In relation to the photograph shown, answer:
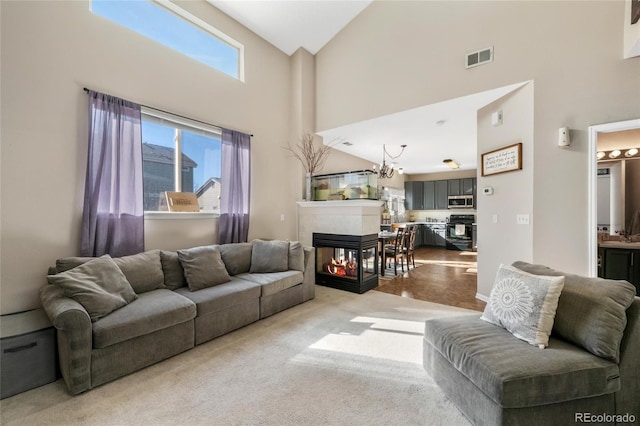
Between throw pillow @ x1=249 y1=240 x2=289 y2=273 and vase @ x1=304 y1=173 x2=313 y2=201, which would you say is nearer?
throw pillow @ x1=249 y1=240 x2=289 y2=273

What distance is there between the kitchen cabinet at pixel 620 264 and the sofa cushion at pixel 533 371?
8.86 feet

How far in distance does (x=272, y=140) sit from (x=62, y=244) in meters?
3.13

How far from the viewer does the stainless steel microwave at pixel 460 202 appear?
863cm

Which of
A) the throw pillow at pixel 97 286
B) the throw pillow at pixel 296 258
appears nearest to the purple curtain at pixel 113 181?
the throw pillow at pixel 97 286

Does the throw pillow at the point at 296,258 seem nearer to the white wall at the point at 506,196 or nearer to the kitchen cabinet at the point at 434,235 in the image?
the white wall at the point at 506,196

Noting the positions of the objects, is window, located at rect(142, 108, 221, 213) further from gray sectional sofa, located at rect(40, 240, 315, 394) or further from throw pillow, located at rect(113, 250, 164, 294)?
gray sectional sofa, located at rect(40, 240, 315, 394)

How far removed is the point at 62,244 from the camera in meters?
Result: 2.55

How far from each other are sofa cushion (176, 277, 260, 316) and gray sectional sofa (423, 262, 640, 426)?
2030mm

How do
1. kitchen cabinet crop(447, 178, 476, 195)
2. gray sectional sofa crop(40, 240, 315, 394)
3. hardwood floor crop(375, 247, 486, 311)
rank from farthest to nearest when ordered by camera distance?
1. kitchen cabinet crop(447, 178, 476, 195)
2. hardwood floor crop(375, 247, 486, 311)
3. gray sectional sofa crop(40, 240, 315, 394)

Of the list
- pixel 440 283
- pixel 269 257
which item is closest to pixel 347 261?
pixel 269 257

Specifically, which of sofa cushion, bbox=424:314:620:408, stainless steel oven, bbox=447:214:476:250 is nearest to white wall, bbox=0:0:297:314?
sofa cushion, bbox=424:314:620:408

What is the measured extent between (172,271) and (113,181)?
114 cm

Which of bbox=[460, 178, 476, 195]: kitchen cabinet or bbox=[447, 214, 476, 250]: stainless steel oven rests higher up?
bbox=[460, 178, 476, 195]: kitchen cabinet

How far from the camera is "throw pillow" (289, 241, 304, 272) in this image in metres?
3.68
